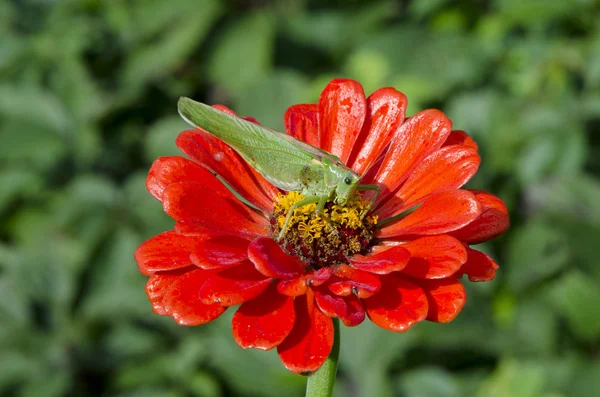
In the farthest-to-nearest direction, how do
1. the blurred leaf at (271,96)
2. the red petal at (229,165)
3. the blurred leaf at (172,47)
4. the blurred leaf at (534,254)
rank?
the blurred leaf at (172,47) < the blurred leaf at (271,96) < the blurred leaf at (534,254) < the red petal at (229,165)

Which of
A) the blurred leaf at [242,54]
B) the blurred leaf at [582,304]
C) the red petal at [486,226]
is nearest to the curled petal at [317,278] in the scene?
the red petal at [486,226]

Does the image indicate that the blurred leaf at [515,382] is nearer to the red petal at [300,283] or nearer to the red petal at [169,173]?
the red petal at [300,283]

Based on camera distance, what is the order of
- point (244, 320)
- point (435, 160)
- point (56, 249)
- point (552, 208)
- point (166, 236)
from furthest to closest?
point (552, 208)
point (56, 249)
point (435, 160)
point (166, 236)
point (244, 320)

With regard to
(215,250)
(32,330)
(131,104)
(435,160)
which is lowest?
(32,330)

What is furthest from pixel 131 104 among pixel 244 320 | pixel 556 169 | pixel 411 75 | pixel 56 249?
pixel 244 320

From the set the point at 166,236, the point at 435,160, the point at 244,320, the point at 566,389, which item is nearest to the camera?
the point at 244,320

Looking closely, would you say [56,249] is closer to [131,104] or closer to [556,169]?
[131,104]

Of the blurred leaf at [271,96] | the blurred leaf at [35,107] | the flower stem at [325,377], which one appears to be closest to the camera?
the flower stem at [325,377]

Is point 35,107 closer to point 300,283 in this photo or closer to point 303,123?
point 303,123
